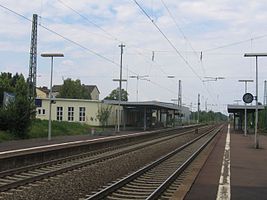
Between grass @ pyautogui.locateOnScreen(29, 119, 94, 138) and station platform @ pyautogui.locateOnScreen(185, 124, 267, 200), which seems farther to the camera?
grass @ pyautogui.locateOnScreen(29, 119, 94, 138)

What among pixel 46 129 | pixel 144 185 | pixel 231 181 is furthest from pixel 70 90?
pixel 144 185

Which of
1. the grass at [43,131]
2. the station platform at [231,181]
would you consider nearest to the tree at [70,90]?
the grass at [43,131]

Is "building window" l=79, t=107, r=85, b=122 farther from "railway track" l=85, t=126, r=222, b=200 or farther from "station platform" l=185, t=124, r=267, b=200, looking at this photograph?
"railway track" l=85, t=126, r=222, b=200

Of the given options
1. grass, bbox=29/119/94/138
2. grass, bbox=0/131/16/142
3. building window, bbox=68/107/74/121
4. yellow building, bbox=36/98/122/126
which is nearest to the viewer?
grass, bbox=0/131/16/142

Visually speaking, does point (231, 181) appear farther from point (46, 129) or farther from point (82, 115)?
point (82, 115)

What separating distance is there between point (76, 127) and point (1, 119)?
20211 mm

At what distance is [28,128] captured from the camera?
1471 inches

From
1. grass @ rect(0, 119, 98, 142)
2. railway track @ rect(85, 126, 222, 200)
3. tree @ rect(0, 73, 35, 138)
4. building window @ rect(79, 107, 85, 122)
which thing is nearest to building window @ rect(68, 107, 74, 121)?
building window @ rect(79, 107, 85, 122)

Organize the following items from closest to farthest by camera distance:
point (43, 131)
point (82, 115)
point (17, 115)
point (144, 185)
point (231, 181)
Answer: point (144, 185) → point (231, 181) → point (17, 115) → point (43, 131) → point (82, 115)

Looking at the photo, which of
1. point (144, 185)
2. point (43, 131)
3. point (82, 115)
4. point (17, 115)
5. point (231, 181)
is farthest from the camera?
point (82, 115)

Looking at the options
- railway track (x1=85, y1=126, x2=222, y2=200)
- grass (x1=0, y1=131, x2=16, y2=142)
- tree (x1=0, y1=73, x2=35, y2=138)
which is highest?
tree (x1=0, y1=73, x2=35, y2=138)

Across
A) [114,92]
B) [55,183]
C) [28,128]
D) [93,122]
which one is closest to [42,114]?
[93,122]

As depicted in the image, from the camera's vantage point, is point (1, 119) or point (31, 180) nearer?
point (31, 180)

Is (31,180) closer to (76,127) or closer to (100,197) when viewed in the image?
(100,197)
